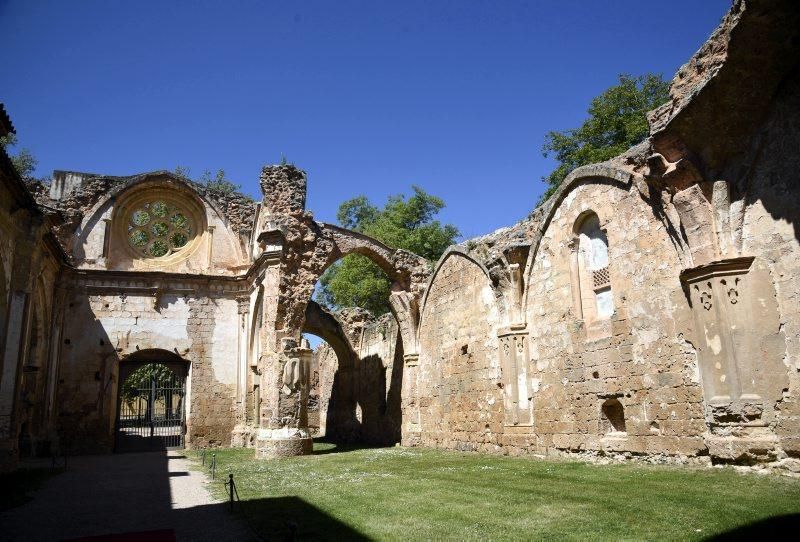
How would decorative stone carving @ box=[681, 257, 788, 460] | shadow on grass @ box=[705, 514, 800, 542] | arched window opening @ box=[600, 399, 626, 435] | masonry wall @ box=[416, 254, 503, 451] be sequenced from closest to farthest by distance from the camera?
shadow on grass @ box=[705, 514, 800, 542] < decorative stone carving @ box=[681, 257, 788, 460] < arched window opening @ box=[600, 399, 626, 435] < masonry wall @ box=[416, 254, 503, 451]

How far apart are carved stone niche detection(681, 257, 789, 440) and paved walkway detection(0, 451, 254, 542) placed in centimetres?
610

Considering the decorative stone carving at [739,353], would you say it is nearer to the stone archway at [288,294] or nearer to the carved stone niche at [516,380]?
the carved stone niche at [516,380]

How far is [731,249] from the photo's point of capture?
809 centimetres

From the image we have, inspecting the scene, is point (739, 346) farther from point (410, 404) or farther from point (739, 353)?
point (410, 404)

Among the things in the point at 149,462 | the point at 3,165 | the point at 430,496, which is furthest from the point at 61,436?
the point at 430,496

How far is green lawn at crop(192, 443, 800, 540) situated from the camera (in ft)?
17.6

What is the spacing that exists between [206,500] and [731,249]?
24.8 ft

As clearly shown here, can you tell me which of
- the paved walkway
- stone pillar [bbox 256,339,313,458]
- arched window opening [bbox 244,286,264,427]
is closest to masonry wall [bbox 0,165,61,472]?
the paved walkway

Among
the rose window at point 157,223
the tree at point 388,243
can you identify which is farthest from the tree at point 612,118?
the rose window at point 157,223

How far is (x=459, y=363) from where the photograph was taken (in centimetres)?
1512

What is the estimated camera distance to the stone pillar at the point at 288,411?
48.2ft

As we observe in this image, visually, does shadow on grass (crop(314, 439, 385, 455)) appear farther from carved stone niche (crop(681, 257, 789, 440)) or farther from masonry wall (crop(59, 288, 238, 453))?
carved stone niche (crop(681, 257, 789, 440))

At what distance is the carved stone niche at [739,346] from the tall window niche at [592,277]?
238 centimetres

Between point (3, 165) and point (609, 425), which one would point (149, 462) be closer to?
point (3, 165)
